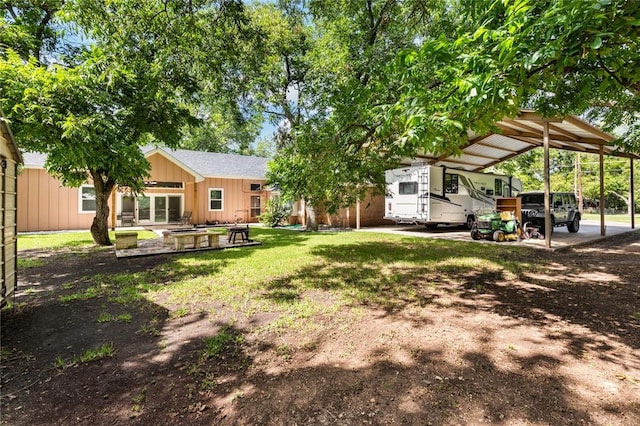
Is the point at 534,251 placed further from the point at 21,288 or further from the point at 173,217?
the point at 173,217

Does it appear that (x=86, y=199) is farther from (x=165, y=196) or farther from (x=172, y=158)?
(x=172, y=158)

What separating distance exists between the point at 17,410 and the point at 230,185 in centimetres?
1794

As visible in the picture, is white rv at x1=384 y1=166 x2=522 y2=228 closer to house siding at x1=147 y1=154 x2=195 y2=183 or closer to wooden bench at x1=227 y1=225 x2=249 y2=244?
wooden bench at x1=227 y1=225 x2=249 y2=244

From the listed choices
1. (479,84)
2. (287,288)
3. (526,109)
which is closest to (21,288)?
(287,288)

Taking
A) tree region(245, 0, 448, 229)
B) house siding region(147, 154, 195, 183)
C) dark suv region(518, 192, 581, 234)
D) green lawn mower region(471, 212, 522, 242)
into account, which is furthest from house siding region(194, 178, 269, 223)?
dark suv region(518, 192, 581, 234)

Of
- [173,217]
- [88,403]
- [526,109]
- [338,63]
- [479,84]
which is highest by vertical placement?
[338,63]

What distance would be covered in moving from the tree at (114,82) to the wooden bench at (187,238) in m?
1.89

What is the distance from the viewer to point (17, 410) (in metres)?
2.29

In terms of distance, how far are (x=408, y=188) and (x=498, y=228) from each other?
391cm

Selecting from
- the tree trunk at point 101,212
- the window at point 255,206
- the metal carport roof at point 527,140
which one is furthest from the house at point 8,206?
the window at point 255,206

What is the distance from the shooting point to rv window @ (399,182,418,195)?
13.2 meters

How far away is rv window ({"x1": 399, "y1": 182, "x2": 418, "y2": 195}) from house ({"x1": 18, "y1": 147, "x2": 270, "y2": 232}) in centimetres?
1014

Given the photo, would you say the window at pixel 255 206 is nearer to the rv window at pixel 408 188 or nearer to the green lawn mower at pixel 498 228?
the rv window at pixel 408 188

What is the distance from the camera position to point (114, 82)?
7.64 metres
